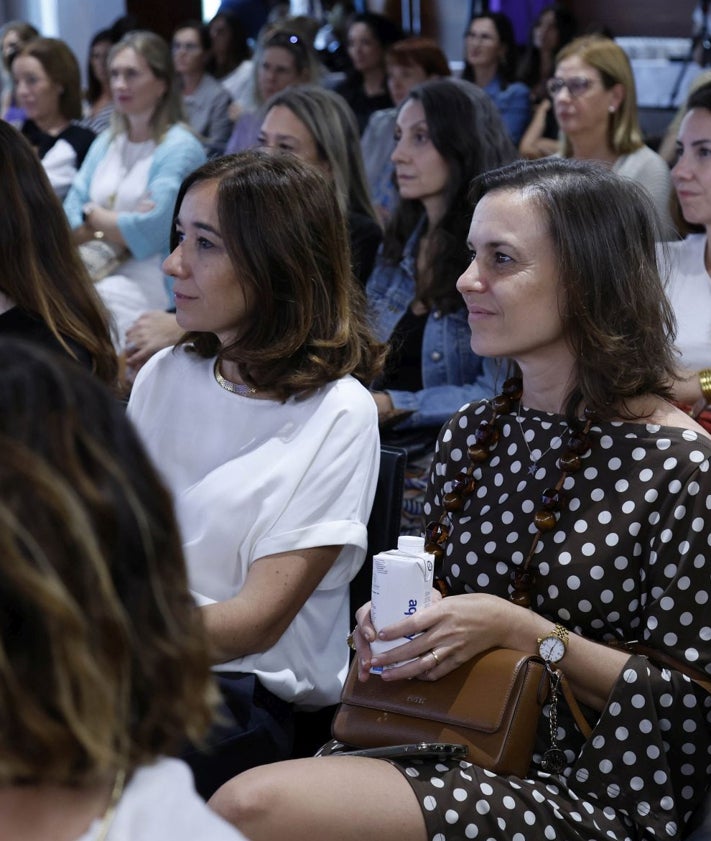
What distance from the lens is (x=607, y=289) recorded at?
6.05ft

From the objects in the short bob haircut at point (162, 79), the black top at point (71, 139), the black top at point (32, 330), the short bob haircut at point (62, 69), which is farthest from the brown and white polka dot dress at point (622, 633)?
the short bob haircut at point (62, 69)

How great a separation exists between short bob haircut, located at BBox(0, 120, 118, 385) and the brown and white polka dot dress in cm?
104

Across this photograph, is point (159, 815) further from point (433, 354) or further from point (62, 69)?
point (62, 69)

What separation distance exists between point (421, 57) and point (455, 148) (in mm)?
2500

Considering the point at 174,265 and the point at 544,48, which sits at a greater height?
the point at 174,265

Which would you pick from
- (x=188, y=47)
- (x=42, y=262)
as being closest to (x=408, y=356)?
(x=42, y=262)

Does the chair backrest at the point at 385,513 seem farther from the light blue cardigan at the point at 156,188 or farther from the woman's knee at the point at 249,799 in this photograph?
the light blue cardigan at the point at 156,188

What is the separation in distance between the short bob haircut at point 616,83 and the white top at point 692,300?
1386 mm

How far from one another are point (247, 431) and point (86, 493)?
120 cm

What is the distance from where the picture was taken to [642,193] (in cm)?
193

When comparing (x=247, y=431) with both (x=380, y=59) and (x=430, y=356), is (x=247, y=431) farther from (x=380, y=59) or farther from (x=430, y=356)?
(x=380, y=59)

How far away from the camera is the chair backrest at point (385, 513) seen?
204 centimetres

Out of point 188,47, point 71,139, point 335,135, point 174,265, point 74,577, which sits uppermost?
point 74,577

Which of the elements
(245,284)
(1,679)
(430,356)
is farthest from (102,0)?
(1,679)
